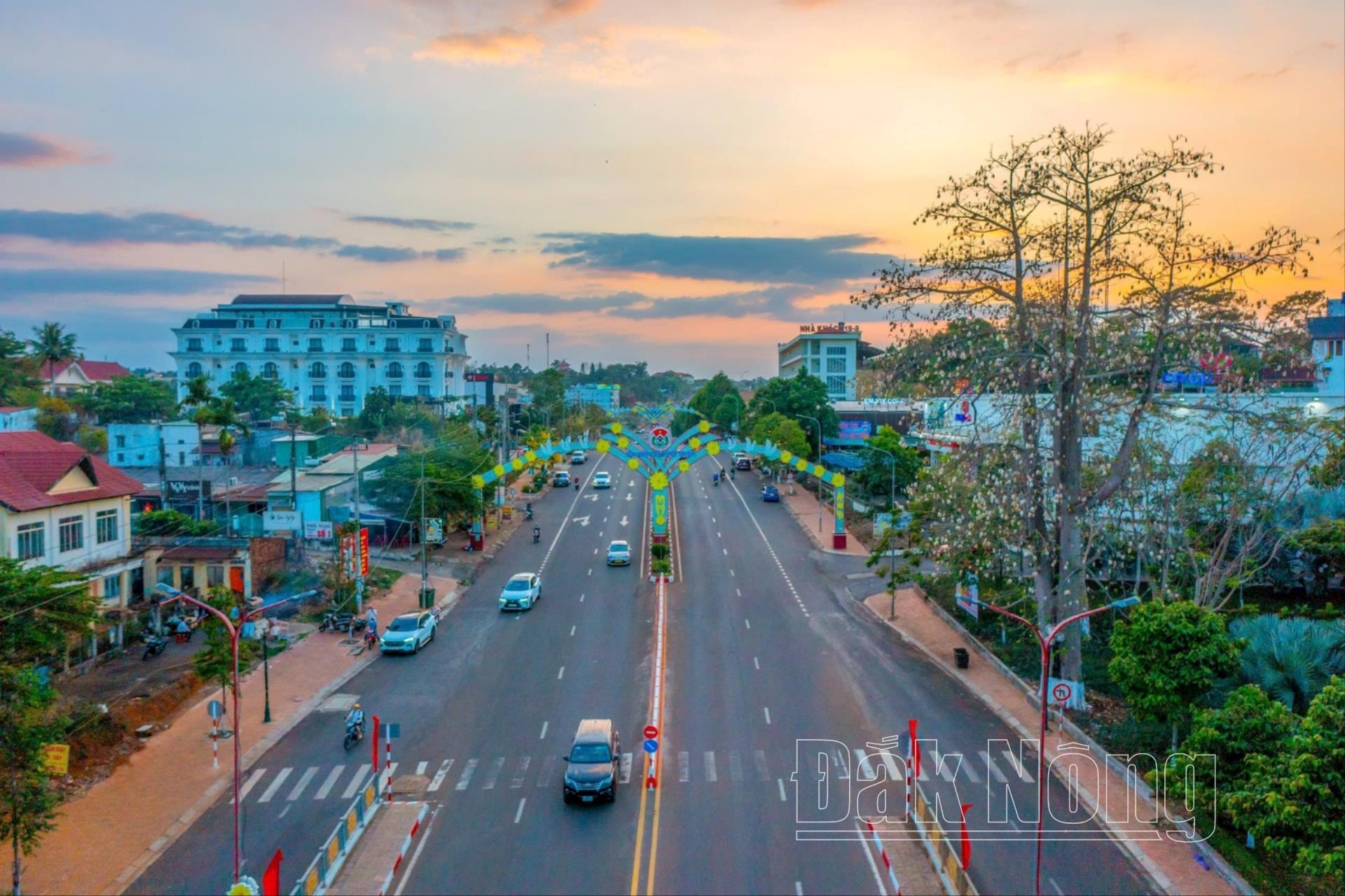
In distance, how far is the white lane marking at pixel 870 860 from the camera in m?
18.5

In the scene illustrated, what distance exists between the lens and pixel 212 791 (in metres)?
23.6

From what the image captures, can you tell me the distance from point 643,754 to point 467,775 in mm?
4692

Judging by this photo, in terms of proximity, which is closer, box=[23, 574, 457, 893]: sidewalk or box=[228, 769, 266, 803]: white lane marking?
box=[23, 574, 457, 893]: sidewalk

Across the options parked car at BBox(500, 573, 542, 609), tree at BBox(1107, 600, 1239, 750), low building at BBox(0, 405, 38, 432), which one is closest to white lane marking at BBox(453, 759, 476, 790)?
tree at BBox(1107, 600, 1239, 750)

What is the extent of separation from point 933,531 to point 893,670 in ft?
17.0

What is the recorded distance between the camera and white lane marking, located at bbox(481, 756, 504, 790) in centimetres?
2346

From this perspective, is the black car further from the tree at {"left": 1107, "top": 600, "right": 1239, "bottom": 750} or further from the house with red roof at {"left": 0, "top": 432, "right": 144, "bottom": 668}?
the house with red roof at {"left": 0, "top": 432, "right": 144, "bottom": 668}

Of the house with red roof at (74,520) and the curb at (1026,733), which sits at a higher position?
the house with red roof at (74,520)

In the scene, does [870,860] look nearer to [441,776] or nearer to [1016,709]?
[441,776]

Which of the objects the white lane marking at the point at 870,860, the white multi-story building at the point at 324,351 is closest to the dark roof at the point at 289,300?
the white multi-story building at the point at 324,351

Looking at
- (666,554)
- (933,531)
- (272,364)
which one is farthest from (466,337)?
(933,531)

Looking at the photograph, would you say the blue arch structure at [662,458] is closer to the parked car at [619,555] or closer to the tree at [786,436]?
the parked car at [619,555]

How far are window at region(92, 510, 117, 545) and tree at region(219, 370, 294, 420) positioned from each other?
190 ft

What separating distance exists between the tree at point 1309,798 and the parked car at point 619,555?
35.4 m
